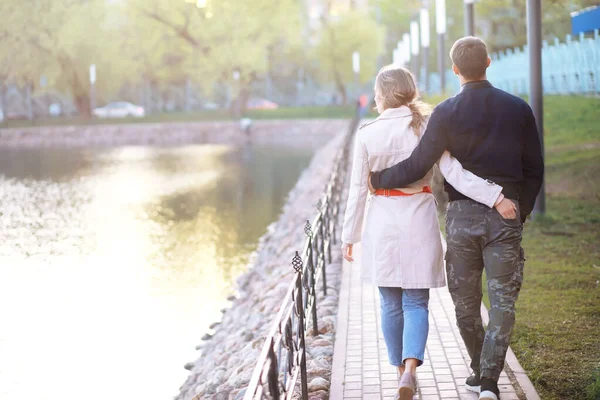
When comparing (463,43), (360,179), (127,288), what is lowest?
(127,288)

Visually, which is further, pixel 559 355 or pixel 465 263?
pixel 559 355

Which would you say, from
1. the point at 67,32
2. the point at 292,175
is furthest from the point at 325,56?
the point at 292,175

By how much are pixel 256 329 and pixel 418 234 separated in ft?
17.5

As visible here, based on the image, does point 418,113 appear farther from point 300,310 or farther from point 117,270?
point 117,270

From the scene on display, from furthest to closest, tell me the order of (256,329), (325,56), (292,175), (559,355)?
1. (325,56)
2. (292,175)
3. (256,329)
4. (559,355)

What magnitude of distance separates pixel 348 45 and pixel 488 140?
204 ft

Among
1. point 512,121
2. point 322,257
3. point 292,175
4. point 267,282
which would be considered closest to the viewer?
point 512,121

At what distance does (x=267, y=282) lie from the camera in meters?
13.4

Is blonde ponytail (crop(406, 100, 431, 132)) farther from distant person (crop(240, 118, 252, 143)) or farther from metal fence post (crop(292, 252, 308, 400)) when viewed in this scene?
distant person (crop(240, 118, 252, 143))

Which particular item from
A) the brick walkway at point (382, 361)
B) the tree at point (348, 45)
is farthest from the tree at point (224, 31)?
the brick walkway at point (382, 361)

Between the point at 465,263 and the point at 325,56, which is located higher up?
the point at 325,56

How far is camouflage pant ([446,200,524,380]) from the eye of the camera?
495 centimetres

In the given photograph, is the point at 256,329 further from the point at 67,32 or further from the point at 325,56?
the point at 325,56

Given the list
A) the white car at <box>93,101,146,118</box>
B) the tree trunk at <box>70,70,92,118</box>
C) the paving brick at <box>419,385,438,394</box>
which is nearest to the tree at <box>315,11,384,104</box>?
the white car at <box>93,101,146,118</box>
